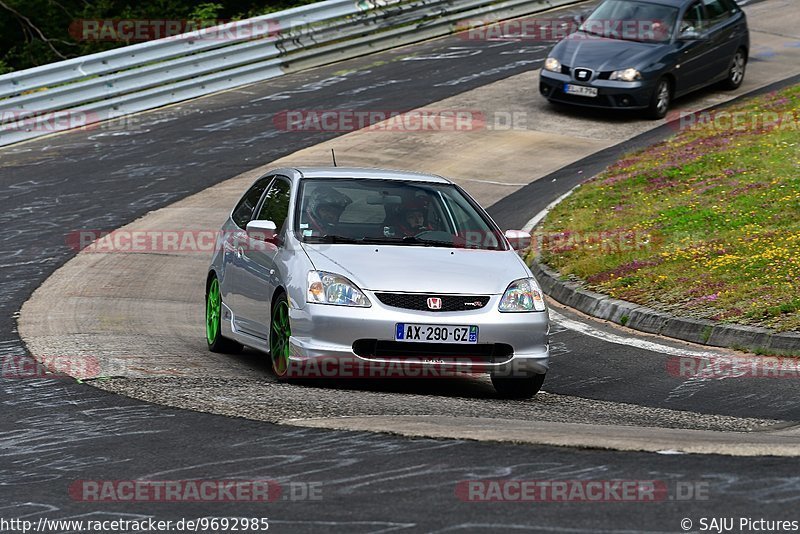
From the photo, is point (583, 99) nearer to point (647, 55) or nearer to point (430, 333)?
point (647, 55)

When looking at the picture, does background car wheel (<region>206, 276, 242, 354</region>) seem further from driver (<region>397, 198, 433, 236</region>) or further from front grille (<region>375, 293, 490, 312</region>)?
front grille (<region>375, 293, 490, 312</region>)

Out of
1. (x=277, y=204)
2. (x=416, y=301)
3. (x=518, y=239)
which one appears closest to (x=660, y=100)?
(x=518, y=239)

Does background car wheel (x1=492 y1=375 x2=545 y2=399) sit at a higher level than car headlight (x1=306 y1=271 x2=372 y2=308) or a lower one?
lower

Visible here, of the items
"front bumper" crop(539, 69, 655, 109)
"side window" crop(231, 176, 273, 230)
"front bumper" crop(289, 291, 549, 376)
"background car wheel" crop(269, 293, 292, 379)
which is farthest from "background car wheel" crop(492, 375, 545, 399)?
"front bumper" crop(539, 69, 655, 109)

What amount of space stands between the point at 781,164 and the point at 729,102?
674 centimetres

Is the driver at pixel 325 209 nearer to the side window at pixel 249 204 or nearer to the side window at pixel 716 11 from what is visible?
the side window at pixel 249 204

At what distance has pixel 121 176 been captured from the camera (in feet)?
62.2

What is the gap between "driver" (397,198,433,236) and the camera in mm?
9812

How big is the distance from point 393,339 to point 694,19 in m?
16.1

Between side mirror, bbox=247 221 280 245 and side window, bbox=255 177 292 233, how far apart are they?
10 centimetres

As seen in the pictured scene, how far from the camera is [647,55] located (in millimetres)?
21906

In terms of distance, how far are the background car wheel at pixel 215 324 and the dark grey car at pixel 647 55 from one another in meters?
11.8

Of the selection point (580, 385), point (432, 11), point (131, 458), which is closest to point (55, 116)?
point (432, 11)

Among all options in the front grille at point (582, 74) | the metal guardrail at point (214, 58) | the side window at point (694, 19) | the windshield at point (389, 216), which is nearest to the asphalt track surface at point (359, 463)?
the windshield at point (389, 216)
